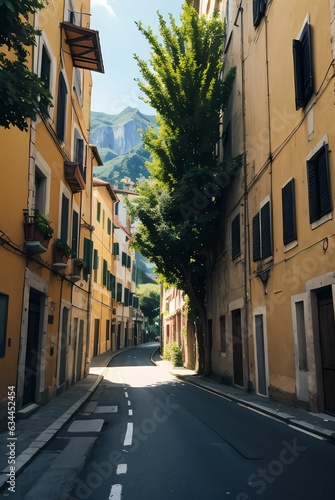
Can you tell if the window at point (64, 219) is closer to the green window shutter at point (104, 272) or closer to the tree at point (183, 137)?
the tree at point (183, 137)

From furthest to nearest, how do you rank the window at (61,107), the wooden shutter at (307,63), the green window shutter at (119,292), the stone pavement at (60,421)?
the green window shutter at (119,292), the window at (61,107), the wooden shutter at (307,63), the stone pavement at (60,421)

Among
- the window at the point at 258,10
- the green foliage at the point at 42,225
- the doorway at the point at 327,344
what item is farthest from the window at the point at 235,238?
the green foliage at the point at 42,225

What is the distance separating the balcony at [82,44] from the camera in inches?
564

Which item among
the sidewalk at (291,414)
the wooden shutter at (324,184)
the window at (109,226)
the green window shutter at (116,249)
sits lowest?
the sidewalk at (291,414)

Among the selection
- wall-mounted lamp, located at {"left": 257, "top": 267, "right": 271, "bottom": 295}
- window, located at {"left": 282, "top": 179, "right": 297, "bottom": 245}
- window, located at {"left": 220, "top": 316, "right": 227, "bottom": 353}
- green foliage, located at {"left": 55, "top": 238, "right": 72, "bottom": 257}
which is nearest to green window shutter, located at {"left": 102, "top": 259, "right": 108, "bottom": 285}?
window, located at {"left": 220, "top": 316, "right": 227, "bottom": 353}

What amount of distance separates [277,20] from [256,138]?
3.65 m

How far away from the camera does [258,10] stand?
14750 millimetres

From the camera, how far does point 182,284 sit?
924 inches

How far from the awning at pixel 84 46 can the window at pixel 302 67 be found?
7018mm

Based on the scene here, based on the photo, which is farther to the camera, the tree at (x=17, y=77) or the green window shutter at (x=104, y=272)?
the green window shutter at (x=104, y=272)

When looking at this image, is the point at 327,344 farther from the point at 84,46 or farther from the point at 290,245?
the point at 84,46

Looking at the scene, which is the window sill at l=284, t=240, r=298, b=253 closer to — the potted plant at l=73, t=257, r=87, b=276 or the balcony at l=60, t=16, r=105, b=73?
the potted plant at l=73, t=257, r=87, b=276

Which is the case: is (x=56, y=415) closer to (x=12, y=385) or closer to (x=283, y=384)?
(x=12, y=385)

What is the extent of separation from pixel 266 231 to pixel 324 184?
13.3 feet
